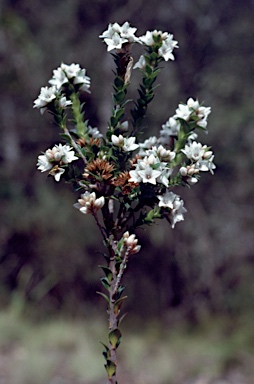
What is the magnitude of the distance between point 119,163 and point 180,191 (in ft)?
19.2

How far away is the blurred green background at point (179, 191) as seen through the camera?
7992mm

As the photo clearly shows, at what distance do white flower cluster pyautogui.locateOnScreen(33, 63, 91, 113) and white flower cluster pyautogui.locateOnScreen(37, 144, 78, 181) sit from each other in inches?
8.3

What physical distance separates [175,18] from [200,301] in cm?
442

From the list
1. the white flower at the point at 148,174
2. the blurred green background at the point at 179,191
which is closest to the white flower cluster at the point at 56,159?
the white flower at the point at 148,174

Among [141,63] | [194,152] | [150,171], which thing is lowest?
[150,171]

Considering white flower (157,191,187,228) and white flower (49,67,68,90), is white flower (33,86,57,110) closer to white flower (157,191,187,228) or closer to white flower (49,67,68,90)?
white flower (49,67,68,90)

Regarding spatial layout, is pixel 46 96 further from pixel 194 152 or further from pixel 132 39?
pixel 194 152

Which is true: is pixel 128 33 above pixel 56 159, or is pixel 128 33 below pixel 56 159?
above

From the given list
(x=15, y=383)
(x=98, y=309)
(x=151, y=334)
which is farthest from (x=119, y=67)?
(x=98, y=309)

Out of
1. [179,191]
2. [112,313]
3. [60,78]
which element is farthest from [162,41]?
[179,191]

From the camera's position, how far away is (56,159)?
1.86 m

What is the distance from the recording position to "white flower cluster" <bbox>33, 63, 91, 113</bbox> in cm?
197

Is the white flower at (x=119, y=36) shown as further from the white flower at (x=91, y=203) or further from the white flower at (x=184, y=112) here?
the white flower at (x=91, y=203)

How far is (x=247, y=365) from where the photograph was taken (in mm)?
5957
